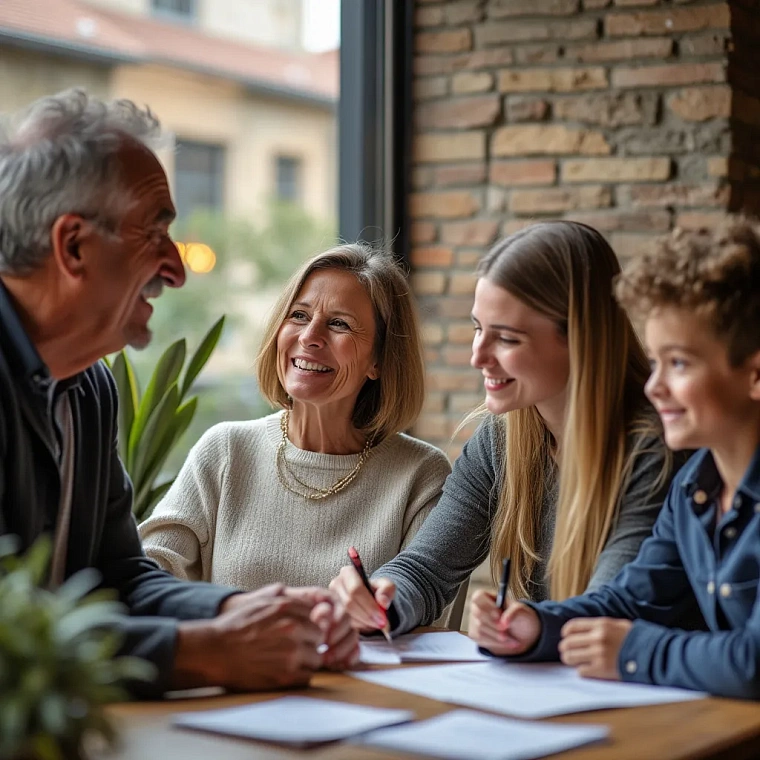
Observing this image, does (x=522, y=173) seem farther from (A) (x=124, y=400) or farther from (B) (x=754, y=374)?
(B) (x=754, y=374)

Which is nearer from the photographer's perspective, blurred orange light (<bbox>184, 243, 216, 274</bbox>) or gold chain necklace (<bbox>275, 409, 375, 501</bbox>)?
gold chain necklace (<bbox>275, 409, 375, 501</bbox>)

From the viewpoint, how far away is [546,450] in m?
2.15

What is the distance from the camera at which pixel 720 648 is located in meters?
1.54

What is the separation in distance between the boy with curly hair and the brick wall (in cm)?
201

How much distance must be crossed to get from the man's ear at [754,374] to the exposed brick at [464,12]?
2.62 m

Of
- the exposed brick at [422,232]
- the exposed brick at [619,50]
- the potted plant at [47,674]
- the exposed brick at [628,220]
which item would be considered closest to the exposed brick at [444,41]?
the exposed brick at [619,50]

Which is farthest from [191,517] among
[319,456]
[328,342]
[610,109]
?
[610,109]

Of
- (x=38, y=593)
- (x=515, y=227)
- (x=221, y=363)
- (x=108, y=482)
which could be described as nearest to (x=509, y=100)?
(x=515, y=227)

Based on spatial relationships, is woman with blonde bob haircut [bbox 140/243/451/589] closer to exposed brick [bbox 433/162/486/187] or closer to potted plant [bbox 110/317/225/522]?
potted plant [bbox 110/317/225/522]

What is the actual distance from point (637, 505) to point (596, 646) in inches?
13.1

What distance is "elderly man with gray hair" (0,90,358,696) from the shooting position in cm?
168

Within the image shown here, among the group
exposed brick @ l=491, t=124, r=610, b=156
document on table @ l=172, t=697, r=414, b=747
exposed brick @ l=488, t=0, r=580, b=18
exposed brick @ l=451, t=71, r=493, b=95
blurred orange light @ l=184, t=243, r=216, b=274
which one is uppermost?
exposed brick @ l=488, t=0, r=580, b=18

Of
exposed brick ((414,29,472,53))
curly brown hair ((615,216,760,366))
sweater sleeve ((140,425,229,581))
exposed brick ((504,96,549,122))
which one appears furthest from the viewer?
exposed brick ((414,29,472,53))

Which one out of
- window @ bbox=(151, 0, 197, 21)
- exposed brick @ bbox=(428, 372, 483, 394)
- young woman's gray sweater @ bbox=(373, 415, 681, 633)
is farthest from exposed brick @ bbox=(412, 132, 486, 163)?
young woman's gray sweater @ bbox=(373, 415, 681, 633)
